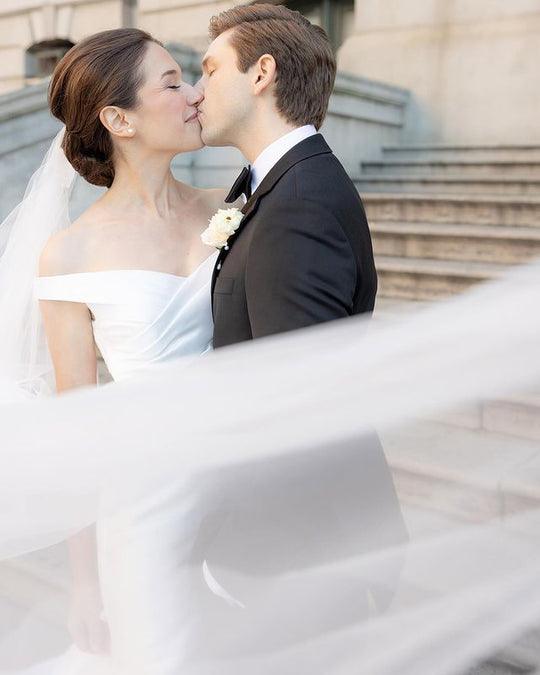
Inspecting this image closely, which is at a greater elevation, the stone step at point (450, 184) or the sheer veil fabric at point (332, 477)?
the sheer veil fabric at point (332, 477)

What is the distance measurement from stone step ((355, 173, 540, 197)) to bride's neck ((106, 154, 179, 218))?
4.70m

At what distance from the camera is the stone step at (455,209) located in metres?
5.62

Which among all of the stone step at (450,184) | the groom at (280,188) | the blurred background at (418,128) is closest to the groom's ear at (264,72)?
the groom at (280,188)

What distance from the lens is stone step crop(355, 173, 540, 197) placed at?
247 inches

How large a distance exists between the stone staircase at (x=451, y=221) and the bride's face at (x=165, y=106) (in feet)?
10.9

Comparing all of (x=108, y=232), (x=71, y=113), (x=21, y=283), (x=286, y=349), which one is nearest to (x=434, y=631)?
(x=286, y=349)

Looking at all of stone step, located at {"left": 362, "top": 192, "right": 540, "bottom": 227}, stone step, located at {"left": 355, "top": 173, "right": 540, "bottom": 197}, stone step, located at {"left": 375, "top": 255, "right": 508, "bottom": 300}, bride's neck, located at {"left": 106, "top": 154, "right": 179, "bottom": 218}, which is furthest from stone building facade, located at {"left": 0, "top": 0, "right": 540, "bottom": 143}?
bride's neck, located at {"left": 106, "top": 154, "right": 179, "bottom": 218}

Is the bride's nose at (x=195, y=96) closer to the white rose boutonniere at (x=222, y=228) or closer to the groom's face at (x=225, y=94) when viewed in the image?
the groom's face at (x=225, y=94)

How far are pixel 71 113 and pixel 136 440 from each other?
1.51m

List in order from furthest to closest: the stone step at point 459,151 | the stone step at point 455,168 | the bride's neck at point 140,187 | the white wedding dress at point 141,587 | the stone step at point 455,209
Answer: the stone step at point 459,151 < the stone step at point 455,168 < the stone step at point 455,209 < the bride's neck at point 140,187 < the white wedding dress at point 141,587

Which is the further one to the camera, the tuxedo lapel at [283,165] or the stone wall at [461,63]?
the stone wall at [461,63]

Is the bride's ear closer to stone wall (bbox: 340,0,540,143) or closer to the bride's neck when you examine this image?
the bride's neck

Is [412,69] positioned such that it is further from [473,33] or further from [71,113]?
[71,113]

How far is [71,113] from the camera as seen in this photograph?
6.91ft
